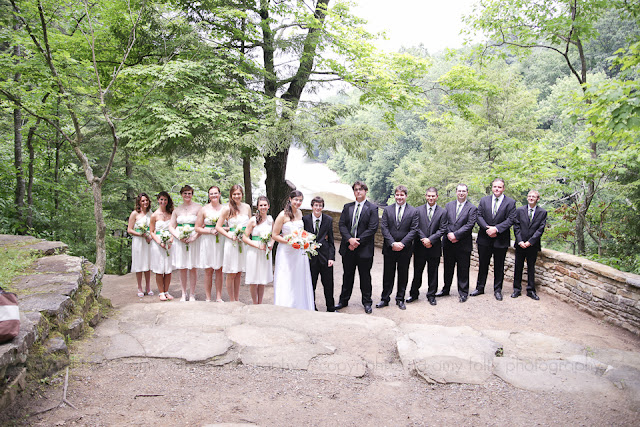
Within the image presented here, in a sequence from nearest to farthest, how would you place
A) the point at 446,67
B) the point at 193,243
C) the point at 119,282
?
the point at 193,243 → the point at 119,282 → the point at 446,67

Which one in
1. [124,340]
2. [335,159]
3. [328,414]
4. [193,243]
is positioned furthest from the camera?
[335,159]

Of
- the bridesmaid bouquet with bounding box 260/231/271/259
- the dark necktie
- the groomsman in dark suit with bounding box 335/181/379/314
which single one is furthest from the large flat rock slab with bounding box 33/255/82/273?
the dark necktie

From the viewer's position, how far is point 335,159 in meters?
59.0

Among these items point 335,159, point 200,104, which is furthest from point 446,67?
point 200,104

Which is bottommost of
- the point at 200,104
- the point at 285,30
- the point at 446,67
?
the point at 200,104

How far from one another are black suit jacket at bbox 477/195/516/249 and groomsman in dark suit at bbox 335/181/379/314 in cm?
186

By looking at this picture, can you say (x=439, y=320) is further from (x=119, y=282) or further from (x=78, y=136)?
(x=119, y=282)

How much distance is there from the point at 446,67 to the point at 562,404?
157ft

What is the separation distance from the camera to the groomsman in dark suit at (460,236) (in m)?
6.84

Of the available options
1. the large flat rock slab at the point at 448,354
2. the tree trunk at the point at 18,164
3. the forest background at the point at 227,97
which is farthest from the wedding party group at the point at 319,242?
the tree trunk at the point at 18,164

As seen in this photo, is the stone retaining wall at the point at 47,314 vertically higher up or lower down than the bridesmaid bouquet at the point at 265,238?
lower down

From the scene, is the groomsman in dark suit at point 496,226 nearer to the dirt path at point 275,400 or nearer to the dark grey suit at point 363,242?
the dark grey suit at point 363,242

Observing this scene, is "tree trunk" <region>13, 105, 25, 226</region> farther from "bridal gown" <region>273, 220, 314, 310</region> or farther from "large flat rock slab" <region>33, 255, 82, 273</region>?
"bridal gown" <region>273, 220, 314, 310</region>

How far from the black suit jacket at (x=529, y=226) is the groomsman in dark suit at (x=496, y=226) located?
12 centimetres
